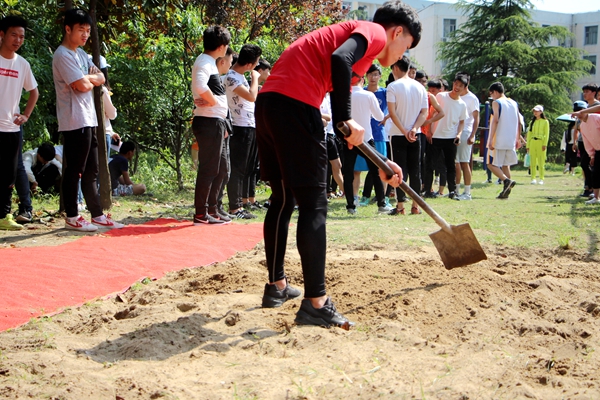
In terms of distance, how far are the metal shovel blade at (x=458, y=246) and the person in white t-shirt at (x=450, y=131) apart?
21.1 feet

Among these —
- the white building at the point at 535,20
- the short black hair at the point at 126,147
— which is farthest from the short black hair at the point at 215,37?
the white building at the point at 535,20

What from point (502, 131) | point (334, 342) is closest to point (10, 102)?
point (334, 342)

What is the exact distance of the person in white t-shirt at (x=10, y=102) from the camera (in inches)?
253

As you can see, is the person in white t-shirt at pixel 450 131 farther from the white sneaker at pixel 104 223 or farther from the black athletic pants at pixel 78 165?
the black athletic pants at pixel 78 165

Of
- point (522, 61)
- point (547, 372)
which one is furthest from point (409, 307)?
point (522, 61)

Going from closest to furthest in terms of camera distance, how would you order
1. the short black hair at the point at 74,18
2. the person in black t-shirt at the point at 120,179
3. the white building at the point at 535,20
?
the short black hair at the point at 74,18
the person in black t-shirt at the point at 120,179
the white building at the point at 535,20

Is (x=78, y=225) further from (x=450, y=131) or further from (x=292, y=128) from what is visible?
(x=450, y=131)

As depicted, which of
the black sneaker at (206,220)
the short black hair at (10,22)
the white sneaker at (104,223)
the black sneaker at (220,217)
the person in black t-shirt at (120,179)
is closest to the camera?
the short black hair at (10,22)

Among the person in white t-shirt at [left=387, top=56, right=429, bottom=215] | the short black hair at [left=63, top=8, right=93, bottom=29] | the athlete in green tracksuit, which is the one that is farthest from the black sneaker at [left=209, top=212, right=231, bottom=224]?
the athlete in green tracksuit

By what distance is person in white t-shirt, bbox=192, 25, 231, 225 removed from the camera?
698cm

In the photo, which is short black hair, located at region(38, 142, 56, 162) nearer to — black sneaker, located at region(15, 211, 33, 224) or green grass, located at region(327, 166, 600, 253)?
black sneaker, located at region(15, 211, 33, 224)

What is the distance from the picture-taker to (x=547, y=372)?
284 cm

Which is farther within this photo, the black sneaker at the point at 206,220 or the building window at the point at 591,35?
the building window at the point at 591,35

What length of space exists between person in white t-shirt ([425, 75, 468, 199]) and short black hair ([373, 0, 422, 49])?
7081 mm
